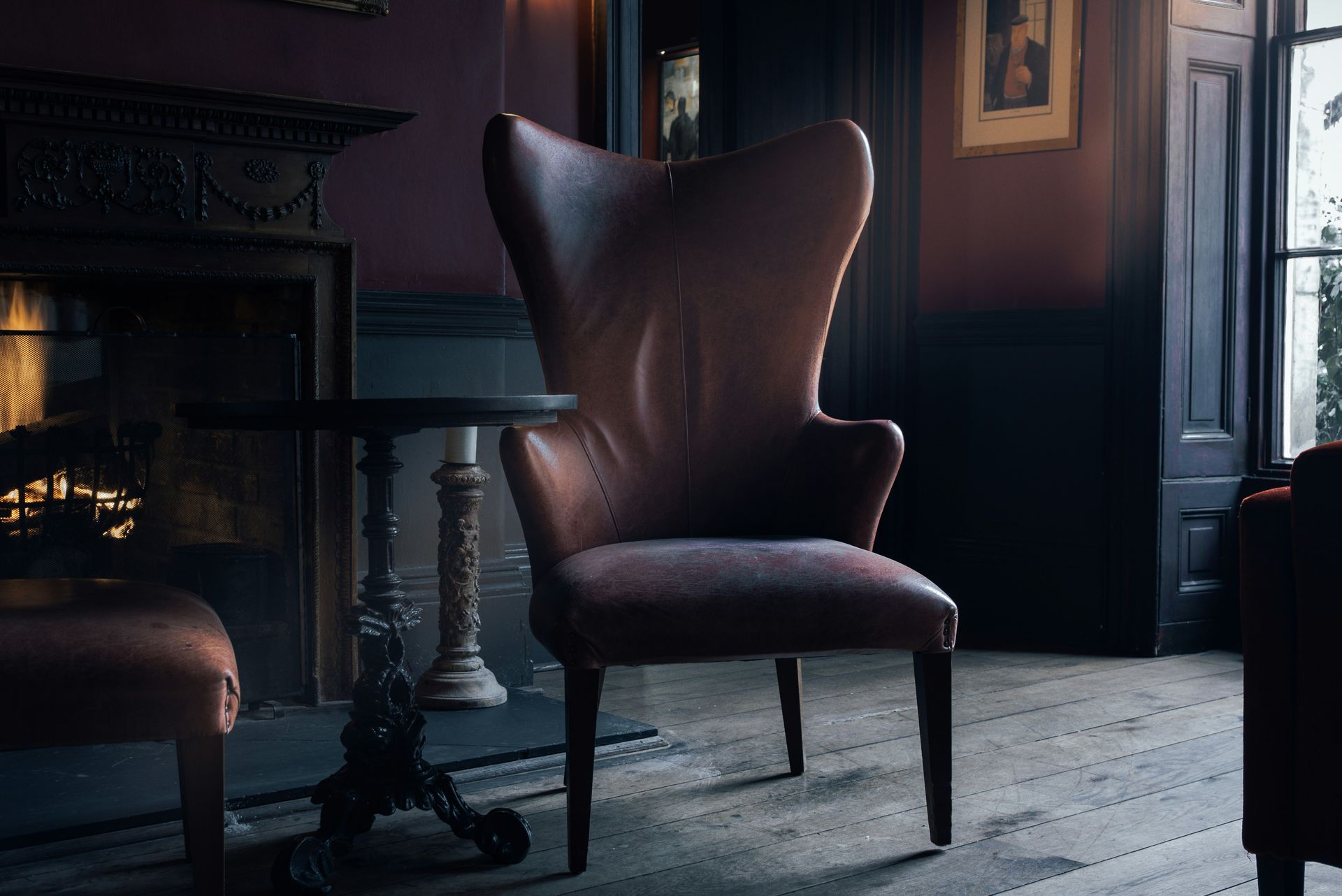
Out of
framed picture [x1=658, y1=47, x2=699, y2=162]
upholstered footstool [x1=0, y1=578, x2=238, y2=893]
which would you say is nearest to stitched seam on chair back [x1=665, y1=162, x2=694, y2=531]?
upholstered footstool [x1=0, y1=578, x2=238, y2=893]

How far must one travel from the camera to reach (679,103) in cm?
595

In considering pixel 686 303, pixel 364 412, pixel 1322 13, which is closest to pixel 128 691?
pixel 364 412

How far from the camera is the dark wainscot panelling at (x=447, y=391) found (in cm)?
294

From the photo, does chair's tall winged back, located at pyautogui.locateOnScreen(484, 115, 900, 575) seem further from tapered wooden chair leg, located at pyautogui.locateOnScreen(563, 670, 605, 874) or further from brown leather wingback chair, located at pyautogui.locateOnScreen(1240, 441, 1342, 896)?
brown leather wingback chair, located at pyautogui.locateOnScreen(1240, 441, 1342, 896)

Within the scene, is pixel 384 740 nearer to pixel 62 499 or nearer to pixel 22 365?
pixel 62 499

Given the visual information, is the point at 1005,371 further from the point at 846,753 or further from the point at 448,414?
the point at 448,414

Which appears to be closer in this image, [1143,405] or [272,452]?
[272,452]

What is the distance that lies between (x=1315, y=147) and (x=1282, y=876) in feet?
8.78

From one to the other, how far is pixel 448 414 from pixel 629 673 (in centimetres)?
169

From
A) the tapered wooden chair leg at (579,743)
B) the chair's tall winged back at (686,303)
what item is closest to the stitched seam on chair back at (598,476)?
the chair's tall winged back at (686,303)

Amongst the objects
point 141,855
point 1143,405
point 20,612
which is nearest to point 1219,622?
point 1143,405

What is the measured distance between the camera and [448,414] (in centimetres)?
175

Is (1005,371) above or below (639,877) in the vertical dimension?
above

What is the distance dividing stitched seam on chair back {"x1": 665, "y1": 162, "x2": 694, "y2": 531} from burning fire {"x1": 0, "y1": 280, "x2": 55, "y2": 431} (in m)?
1.27
